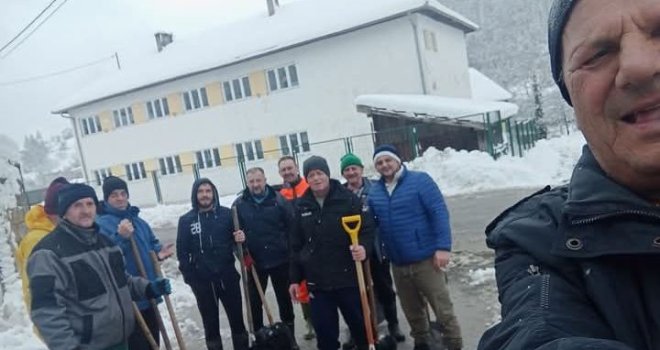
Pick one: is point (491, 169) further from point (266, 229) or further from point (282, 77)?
point (282, 77)

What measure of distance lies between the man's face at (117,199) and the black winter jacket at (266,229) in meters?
1.13

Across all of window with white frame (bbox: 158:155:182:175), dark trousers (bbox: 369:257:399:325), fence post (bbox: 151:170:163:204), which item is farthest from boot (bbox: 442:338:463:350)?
fence post (bbox: 151:170:163:204)

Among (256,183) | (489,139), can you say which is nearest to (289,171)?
(256,183)

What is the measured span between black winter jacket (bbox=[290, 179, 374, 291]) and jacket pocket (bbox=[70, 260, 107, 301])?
5.51 feet

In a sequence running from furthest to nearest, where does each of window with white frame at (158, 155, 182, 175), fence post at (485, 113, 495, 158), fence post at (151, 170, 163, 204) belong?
fence post at (151, 170, 163, 204) → window with white frame at (158, 155, 182, 175) → fence post at (485, 113, 495, 158)

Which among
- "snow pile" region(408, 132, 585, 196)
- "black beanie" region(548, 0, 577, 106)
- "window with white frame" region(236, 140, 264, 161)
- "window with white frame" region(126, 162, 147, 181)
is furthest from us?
"window with white frame" region(126, 162, 147, 181)

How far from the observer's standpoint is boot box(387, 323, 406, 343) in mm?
4797

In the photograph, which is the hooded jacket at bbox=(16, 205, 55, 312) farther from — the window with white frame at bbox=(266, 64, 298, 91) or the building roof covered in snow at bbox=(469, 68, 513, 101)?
the building roof covered in snow at bbox=(469, 68, 513, 101)

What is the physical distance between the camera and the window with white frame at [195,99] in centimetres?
2395

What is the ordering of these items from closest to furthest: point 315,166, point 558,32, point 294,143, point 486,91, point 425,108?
point 558,32 → point 315,166 → point 425,108 → point 294,143 → point 486,91

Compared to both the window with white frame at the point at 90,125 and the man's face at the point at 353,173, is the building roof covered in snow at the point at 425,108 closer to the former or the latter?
the man's face at the point at 353,173

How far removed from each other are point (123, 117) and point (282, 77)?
10.3 metres

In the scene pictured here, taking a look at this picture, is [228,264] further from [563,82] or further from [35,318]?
[563,82]

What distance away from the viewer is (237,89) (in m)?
23.2
